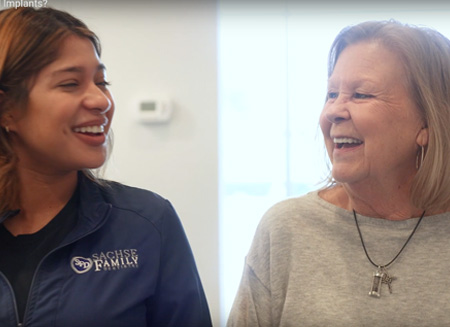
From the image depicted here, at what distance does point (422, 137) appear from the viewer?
1.25 metres

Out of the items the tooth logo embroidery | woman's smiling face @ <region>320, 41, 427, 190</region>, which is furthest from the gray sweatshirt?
the tooth logo embroidery

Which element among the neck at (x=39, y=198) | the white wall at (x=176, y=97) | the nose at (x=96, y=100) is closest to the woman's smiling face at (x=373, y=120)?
the nose at (x=96, y=100)

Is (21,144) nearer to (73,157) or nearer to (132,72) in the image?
(73,157)

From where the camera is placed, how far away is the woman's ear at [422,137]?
1251 millimetres

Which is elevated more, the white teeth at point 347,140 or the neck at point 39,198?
the white teeth at point 347,140

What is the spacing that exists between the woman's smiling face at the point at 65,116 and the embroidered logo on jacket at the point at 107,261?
204 mm

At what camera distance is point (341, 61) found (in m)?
1.31

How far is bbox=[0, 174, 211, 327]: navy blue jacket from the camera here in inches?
42.1

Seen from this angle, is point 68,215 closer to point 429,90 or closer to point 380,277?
point 380,277

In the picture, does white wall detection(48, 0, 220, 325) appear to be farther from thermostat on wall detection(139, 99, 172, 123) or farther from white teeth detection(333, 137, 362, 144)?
white teeth detection(333, 137, 362, 144)

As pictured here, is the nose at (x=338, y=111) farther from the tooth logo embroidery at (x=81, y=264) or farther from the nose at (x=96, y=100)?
the tooth logo embroidery at (x=81, y=264)

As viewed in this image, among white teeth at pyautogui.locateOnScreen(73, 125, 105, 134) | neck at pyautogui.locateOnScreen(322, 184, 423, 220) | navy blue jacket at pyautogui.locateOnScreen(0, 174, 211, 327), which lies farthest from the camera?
neck at pyautogui.locateOnScreen(322, 184, 423, 220)

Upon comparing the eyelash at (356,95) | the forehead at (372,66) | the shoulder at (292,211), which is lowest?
the shoulder at (292,211)

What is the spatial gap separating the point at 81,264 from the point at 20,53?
480mm
